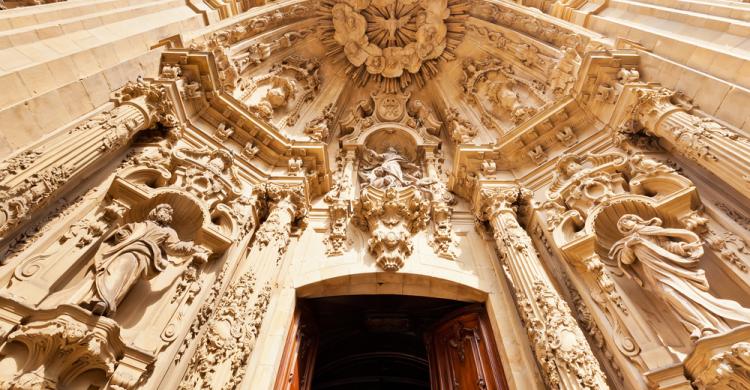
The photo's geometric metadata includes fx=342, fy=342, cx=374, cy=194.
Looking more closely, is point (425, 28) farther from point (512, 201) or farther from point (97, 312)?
point (97, 312)

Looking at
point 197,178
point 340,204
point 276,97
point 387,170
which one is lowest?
point 197,178

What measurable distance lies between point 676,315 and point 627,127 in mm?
2784

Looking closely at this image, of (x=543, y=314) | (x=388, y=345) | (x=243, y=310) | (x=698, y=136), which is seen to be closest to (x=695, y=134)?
(x=698, y=136)

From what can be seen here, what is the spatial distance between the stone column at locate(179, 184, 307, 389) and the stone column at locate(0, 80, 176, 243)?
6.07 feet

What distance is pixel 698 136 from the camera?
3.66 metres

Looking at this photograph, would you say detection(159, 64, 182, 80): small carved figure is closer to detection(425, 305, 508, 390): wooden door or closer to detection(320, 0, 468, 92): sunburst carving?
detection(320, 0, 468, 92): sunburst carving

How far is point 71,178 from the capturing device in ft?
11.1

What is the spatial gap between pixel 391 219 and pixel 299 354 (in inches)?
92.3

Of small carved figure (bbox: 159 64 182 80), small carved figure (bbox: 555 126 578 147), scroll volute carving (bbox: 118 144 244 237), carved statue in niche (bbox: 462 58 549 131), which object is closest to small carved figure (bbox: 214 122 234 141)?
scroll volute carving (bbox: 118 144 244 237)

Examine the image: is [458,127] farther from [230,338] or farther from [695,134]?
[230,338]

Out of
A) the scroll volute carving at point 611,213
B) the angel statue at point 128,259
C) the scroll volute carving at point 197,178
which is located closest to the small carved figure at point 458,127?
the scroll volute carving at point 611,213

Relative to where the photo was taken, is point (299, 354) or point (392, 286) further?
point (392, 286)

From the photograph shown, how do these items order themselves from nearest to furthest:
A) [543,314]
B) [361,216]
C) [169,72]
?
[543,314] → [169,72] → [361,216]

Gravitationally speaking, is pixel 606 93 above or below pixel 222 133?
above
